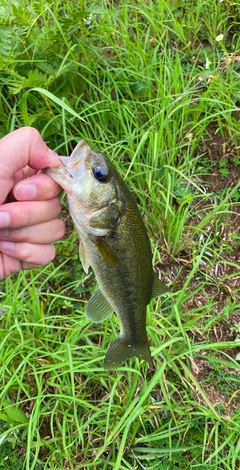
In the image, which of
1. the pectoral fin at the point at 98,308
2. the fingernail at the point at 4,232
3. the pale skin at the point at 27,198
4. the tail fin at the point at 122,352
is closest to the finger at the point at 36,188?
the pale skin at the point at 27,198

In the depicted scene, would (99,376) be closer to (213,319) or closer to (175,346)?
(175,346)

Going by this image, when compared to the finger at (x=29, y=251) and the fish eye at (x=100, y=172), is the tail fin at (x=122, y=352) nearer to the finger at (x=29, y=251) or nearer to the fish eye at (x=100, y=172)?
the finger at (x=29, y=251)

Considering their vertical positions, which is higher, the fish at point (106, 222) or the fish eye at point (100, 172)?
the fish eye at point (100, 172)

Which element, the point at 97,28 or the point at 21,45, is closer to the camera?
A: the point at 21,45

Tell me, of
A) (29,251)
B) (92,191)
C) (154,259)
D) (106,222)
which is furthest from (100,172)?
(154,259)

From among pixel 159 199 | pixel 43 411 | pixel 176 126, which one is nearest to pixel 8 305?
pixel 43 411

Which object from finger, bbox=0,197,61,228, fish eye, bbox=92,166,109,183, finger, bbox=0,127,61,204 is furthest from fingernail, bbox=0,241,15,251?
fish eye, bbox=92,166,109,183
